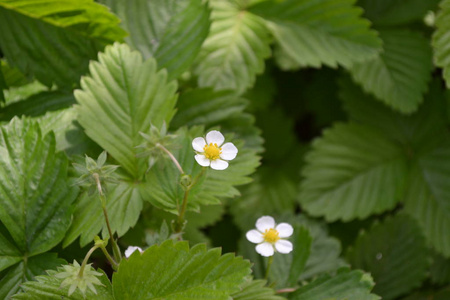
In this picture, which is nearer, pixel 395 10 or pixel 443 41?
pixel 443 41

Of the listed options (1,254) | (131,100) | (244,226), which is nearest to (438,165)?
(244,226)

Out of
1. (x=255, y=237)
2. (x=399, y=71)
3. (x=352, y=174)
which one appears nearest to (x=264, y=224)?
(x=255, y=237)

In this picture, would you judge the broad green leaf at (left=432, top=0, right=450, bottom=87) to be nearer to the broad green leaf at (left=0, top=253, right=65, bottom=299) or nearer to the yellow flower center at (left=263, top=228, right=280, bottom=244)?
the yellow flower center at (left=263, top=228, right=280, bottom=244)

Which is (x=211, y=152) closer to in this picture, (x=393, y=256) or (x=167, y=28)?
(x=167, y=28)

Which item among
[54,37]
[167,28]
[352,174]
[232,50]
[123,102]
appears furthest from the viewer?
[352,174]

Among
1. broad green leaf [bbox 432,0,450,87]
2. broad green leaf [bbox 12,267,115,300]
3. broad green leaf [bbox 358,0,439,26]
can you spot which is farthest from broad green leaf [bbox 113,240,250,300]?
broad green leaf [bbox 358,0,439,26]

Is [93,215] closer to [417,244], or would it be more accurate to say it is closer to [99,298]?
[99,298]

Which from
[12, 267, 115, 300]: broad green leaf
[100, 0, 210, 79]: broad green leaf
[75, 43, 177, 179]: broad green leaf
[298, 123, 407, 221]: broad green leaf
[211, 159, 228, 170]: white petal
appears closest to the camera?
[12, 267, 115, 300]: broad green leaf
